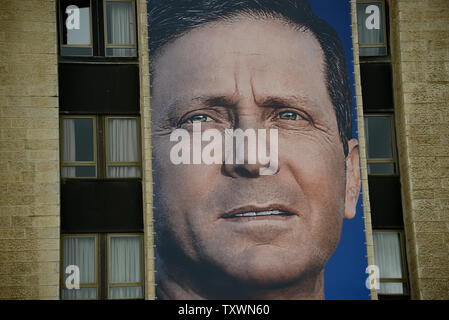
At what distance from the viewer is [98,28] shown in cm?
2448

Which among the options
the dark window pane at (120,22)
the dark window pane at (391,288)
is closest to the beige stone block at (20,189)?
the dark window pane at (120,22)

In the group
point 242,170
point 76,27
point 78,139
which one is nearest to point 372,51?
point 242,170

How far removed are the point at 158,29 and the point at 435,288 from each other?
9.61 m

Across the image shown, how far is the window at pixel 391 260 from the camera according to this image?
23.8 meters

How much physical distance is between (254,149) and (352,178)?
8.78 ft

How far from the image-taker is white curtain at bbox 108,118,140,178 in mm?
23891

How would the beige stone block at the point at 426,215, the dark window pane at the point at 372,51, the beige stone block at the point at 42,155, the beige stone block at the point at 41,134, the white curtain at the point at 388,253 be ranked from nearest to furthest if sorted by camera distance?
the beige stone block at the point at 42,155 < the beige stone block at the point at 41,134 < the beige stone block at the point at 426,215 < the white curtain at the point at 388,253 < the dark window pane at the point at 372,51

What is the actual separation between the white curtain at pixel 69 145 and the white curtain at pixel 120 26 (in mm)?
2213

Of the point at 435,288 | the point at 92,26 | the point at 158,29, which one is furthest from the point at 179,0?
the point at 435,288

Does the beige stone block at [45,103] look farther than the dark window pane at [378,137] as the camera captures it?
No

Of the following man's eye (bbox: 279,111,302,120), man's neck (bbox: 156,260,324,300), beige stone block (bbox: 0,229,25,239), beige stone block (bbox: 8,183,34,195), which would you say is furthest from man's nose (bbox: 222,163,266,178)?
beige stone block (bbox: 0,229,25,239)

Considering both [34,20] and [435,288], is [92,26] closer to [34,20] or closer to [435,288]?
[34,20]

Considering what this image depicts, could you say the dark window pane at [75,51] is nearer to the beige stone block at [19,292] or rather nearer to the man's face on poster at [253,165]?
the man's face on poster at [253,165]

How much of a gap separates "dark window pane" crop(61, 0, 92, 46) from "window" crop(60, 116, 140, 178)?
212cm
